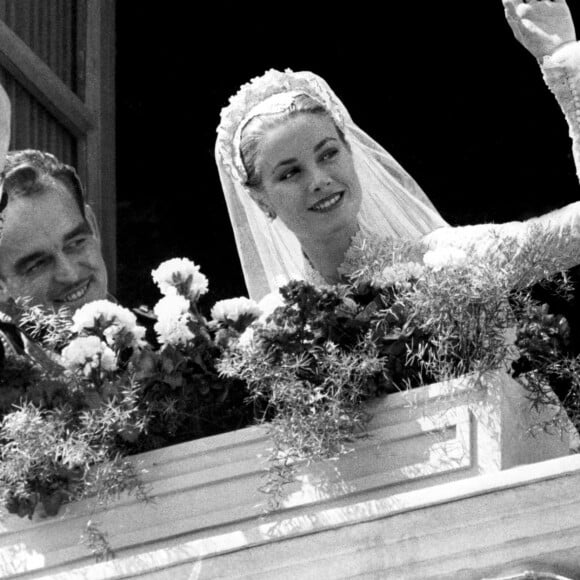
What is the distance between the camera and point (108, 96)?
6.55 metres

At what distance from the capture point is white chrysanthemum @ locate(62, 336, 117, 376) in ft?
14.5

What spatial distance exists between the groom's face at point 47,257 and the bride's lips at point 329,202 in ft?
1.92

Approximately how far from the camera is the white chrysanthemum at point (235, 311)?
447 centimetres

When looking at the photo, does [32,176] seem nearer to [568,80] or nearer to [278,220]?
[278,220]

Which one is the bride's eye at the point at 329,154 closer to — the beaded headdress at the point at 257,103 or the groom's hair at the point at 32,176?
the beaded headdress at the point at 257,103

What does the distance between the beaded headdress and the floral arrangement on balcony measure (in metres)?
0.61

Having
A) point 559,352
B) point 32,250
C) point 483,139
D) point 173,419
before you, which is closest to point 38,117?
point 32,250

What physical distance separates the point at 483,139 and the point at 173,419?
289 cm

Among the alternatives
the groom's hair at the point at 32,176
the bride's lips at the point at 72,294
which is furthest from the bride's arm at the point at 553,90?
the groom's hair at the point at 32,176

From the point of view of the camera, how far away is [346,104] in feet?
23.4

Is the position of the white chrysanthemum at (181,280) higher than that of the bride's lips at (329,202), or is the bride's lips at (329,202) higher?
the bride's lips at (329,202)

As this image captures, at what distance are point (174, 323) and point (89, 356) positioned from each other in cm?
18

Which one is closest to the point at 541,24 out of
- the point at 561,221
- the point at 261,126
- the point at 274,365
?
the point at 561,221

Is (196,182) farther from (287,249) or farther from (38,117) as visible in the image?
(287,249)
